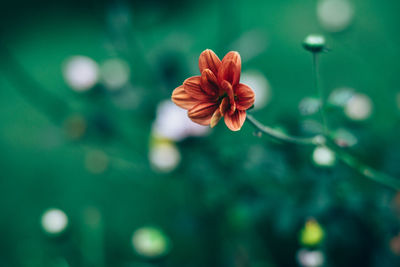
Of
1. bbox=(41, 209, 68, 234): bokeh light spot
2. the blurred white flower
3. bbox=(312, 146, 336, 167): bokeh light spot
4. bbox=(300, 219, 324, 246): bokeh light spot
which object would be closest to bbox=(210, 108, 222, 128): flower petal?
bbox=(312, 146, 336, 167): bokeh light spot

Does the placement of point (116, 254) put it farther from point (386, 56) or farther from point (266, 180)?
point (386, 56)

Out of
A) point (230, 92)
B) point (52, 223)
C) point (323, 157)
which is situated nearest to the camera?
point (230, 92)

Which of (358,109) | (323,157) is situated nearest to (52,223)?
(323,157)

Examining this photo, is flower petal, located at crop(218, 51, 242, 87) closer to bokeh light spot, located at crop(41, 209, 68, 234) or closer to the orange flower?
the orange flower

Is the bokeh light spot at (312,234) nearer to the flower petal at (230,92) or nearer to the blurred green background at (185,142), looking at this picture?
the blurred green background at (185,142)

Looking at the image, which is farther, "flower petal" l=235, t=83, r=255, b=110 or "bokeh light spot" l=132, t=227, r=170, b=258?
"bokeh light spot" l=132, t=227, r=170, b=258

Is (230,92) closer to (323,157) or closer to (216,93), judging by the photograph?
(216,93)

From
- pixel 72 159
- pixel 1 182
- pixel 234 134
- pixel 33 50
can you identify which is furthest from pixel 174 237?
pixel 33 50

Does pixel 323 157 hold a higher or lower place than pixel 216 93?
lower
